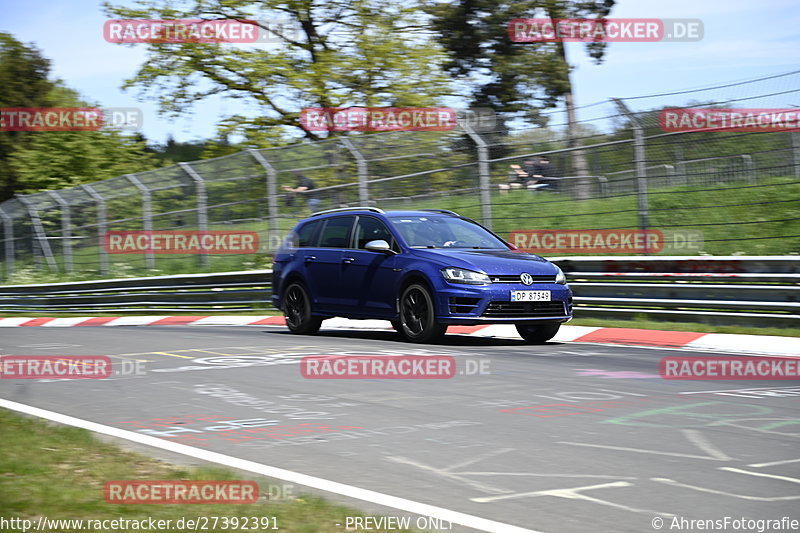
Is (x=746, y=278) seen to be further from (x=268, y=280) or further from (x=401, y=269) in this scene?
(x=268, y=280)

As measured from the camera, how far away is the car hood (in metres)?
11.7

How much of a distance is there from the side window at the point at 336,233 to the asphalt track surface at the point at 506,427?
2499 millimetres

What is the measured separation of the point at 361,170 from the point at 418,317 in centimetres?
669

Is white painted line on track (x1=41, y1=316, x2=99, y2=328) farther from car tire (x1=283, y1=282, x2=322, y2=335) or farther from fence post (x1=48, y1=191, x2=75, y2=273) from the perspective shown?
car tire (x1=283, y1=282, x2=322, y2=335)

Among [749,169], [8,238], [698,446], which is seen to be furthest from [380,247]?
[8,238]

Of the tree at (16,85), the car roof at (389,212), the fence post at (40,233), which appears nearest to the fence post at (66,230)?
the fence post at (40,233)

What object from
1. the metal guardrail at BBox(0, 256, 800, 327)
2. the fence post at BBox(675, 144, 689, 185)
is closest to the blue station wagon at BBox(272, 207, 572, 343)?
the metal guardrail at BBox(0, 256, 800, 327)

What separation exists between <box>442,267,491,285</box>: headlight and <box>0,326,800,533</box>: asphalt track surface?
2.50ft

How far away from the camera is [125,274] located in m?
26.4

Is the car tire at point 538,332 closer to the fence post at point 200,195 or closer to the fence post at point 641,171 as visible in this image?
the fence post at point 641,171

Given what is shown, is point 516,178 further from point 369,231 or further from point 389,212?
point 369,231

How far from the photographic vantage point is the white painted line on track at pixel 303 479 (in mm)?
4332

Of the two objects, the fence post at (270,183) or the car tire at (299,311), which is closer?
the car tire at (299,311)

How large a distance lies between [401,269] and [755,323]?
4.13m
